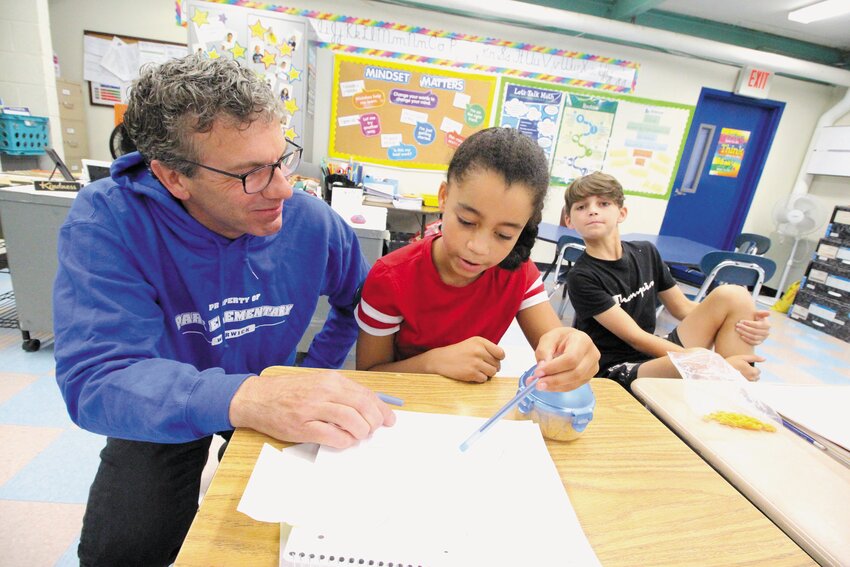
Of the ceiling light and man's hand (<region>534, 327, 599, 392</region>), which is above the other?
the ceiling light

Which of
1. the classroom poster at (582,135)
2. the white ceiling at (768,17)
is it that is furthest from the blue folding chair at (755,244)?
the white ceiling at (768,17)

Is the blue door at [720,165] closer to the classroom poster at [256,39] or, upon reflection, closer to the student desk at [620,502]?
the classroom poster at [256,39]

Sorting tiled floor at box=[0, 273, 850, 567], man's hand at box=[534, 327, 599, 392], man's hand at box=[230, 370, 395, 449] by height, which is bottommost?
tiled floor at box=[0, 273, 850, 567]

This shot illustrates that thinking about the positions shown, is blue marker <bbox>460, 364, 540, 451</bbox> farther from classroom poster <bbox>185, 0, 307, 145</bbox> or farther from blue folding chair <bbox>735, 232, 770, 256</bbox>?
blue folding chair <bbox>735, 232, 770, 256</bbox>

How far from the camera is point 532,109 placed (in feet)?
13.9

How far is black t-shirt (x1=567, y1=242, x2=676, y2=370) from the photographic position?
151 centimetres

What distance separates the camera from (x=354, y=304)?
3.73 feet

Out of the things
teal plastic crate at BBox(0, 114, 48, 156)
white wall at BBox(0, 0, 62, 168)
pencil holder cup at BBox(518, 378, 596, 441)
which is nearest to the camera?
pencil holder cup at BBox(518, 378, 596, 441)

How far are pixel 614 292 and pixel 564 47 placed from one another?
3.56 metres

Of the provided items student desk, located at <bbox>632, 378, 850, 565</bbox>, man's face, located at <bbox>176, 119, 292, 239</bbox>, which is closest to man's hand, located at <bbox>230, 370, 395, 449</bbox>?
man's face, located at <bbox>176, 119, 292, 239</bbox>

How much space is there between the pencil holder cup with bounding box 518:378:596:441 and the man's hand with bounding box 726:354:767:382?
903mm

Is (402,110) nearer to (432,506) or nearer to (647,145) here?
(647,145)

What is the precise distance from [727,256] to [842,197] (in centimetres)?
388

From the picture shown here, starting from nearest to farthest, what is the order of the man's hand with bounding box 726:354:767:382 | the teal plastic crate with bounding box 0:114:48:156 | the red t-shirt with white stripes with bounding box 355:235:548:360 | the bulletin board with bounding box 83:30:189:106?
1. the red t-shirt with white stripes with bounding box 355:235:548:360
2. the man's hand with bounding box 726:354:767:382
3. the teal plastic crate with bounding box 0:114:48:156
4. the bulletin board with bounding box 83:30:189:106
